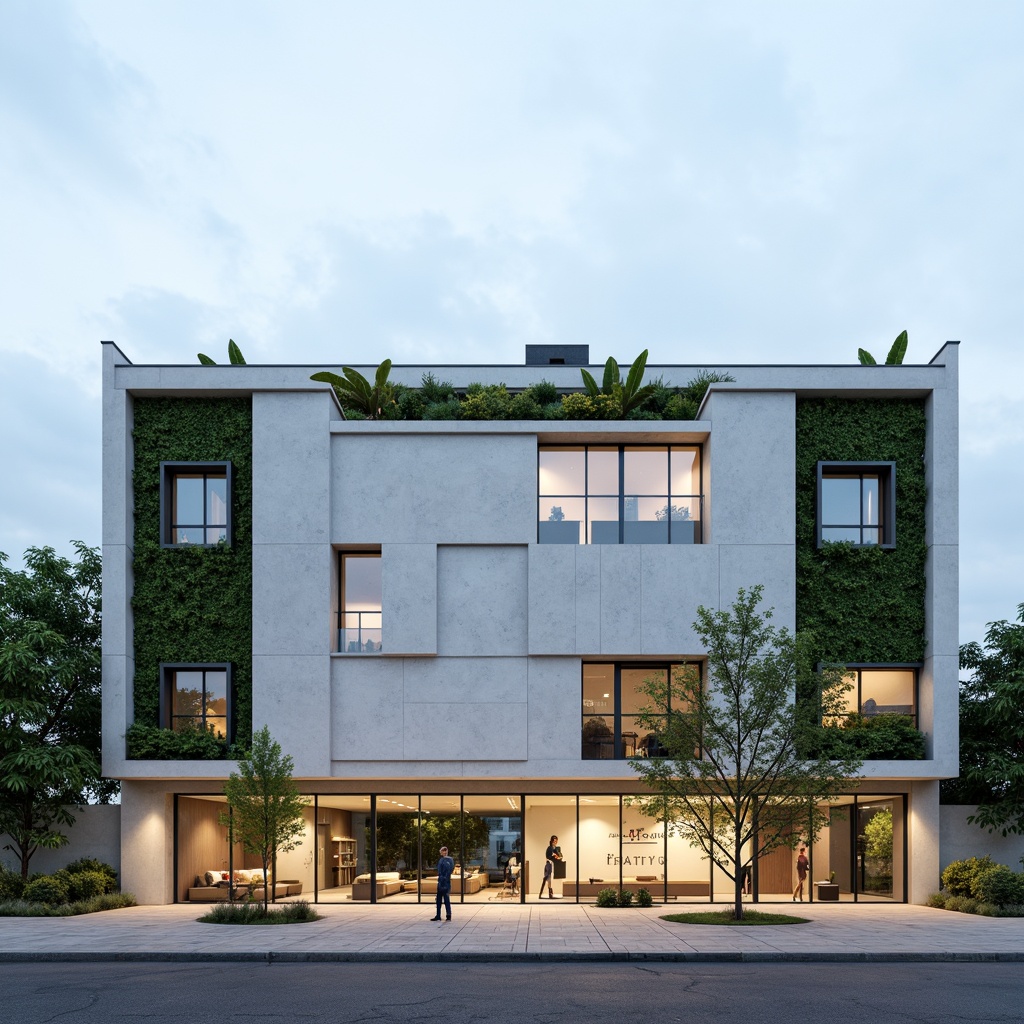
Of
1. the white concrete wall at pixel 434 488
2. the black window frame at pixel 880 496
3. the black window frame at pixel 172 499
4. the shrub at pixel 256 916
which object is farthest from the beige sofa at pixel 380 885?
the black window frame at pixel 880 496

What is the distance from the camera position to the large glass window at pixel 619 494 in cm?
3009

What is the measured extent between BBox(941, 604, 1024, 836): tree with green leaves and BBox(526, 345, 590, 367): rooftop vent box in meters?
17.8

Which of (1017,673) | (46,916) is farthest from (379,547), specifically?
(1017,673)

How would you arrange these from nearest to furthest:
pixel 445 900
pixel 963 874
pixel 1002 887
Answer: pixel 445 900, pixel 1002 887, pixel 963 874

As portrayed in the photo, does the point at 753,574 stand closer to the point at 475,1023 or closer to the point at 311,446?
the point at 311,446

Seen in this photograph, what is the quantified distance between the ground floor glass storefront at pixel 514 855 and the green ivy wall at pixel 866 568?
468 cm

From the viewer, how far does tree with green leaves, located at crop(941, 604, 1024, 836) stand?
1130 inches

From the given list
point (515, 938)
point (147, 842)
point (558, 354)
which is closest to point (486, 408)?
point (558, 354)

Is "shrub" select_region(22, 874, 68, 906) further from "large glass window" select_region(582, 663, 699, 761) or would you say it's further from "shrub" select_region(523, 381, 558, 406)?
"shrub" select_region(523, 381, 558, 406)

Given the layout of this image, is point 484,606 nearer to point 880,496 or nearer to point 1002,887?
point 880,496

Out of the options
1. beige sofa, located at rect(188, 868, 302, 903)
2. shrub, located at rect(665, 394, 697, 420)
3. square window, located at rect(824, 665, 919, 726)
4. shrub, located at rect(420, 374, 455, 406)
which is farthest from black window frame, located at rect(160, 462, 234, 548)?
square window, located at rect(824, 665, 919, 726)

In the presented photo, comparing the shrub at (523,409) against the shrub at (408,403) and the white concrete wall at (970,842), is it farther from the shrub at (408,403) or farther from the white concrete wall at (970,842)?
the white concrete wall at (970,842)

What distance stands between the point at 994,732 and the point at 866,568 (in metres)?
6.18

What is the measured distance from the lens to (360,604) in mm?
30031
